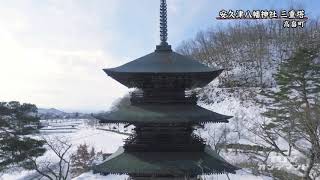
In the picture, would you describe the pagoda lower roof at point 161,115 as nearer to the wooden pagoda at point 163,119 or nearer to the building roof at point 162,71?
the wooden pagoda at point 163,119

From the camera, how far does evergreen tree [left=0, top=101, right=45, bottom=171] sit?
84.8 feet

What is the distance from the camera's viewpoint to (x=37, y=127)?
98.1 ft

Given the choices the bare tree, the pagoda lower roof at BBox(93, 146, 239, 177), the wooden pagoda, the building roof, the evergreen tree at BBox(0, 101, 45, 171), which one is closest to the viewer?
the pagoda lower roof at BBox(93, 146, 239, 177)

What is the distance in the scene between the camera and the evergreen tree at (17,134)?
25.9 metres

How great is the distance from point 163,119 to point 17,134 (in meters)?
19.2

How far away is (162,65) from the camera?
39.5 ft

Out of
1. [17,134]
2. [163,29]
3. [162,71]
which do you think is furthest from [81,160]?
[162,71]

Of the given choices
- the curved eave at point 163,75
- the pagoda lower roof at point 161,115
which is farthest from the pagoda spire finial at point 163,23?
the pagoda lower roof at point 161,115

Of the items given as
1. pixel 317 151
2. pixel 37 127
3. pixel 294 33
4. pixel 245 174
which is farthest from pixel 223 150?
pixel 294 33

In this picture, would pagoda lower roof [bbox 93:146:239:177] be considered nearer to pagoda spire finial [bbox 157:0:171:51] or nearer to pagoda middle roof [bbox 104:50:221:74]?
pagoda middle roof [bbox 104:50:221:74]

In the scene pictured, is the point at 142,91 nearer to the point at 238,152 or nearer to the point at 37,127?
the point at 37,127

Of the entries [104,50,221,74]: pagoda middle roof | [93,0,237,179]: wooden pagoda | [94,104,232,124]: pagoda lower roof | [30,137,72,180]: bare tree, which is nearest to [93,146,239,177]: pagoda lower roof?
[93,0,237,179]: wooden pagoda

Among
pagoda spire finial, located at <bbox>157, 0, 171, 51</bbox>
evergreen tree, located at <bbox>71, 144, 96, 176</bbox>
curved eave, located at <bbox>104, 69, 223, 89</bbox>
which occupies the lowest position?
evergreen tree, located at <bbox>71, 144, 96, 176</bbox>

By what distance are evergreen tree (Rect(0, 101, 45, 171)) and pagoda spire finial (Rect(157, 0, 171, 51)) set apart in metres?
16.6
